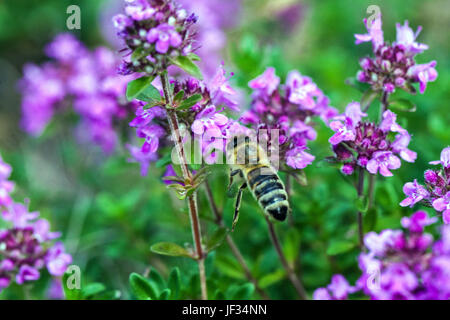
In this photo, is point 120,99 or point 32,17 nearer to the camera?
point 120,99

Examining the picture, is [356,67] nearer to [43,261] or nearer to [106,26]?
Answer: [106,26]

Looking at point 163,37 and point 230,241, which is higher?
point 163,37

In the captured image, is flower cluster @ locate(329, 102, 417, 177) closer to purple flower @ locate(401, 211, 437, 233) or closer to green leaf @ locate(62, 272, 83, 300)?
purple flower @ locate(401, 211, 437, 233)

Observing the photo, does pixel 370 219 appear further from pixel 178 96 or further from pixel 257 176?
pixel 178 96

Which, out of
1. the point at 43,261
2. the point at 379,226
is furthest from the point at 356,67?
the point at 43,261

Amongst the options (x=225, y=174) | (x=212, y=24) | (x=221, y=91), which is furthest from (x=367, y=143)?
(x=212, y=24)
